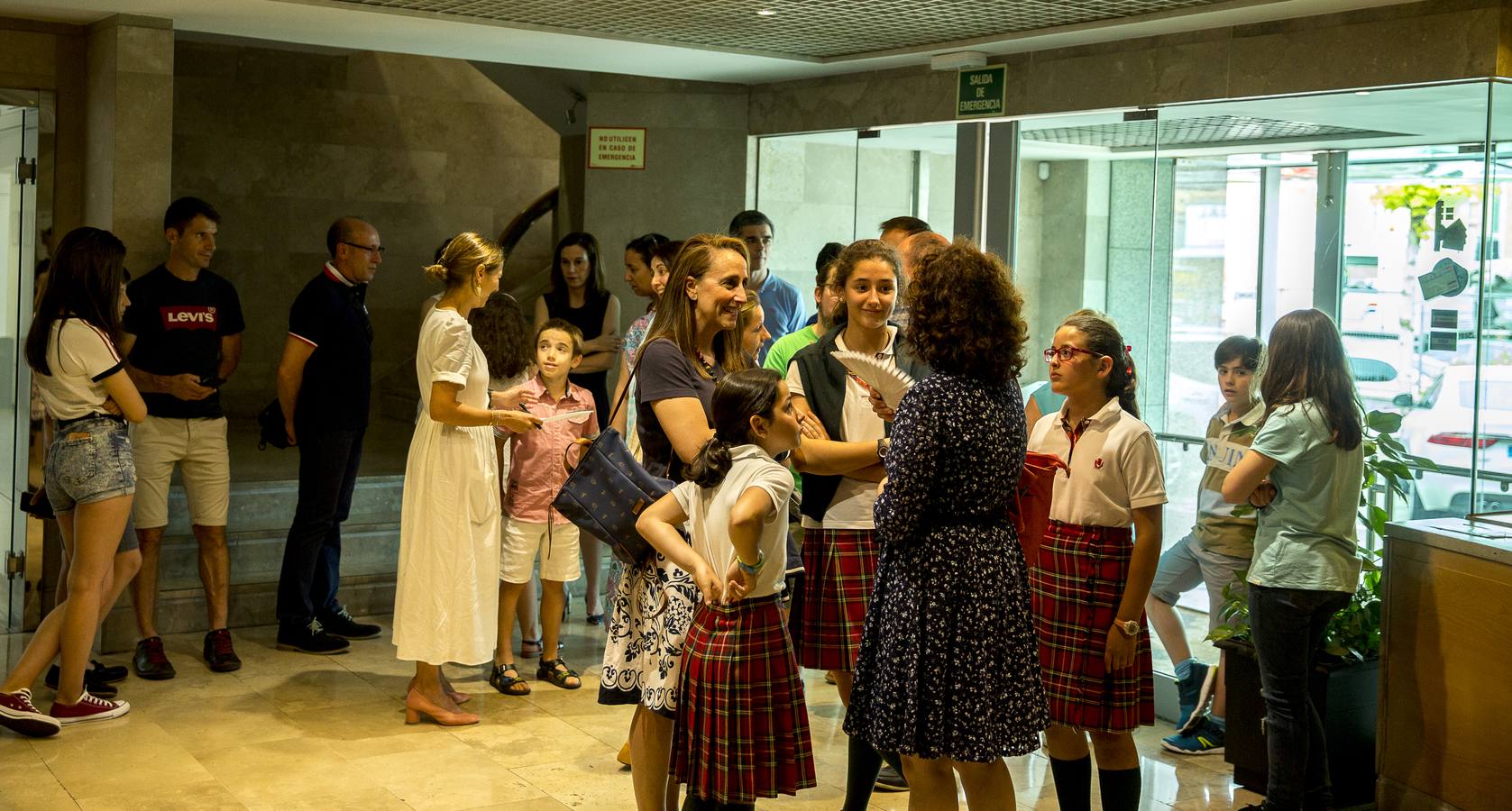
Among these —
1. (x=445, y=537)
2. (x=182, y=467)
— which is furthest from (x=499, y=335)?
(x=182, y=467)

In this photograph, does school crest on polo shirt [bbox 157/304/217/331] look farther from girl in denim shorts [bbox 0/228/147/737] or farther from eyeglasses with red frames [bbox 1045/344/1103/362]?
eyeglasses with red frames [bbox 1045/344/1103/362]

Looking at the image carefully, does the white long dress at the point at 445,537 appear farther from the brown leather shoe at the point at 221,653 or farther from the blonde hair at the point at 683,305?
the blonde hair at the point at 683,305

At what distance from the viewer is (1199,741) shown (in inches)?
203

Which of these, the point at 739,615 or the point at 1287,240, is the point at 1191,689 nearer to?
the point at 1287,240

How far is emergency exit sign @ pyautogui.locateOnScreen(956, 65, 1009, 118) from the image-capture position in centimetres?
594

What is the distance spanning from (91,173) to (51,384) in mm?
1784

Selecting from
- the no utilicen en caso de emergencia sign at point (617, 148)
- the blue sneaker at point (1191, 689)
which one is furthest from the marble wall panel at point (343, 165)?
the blue sneaker at point (1191, 689)

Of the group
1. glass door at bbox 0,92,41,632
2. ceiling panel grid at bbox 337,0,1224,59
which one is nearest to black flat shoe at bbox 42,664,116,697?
glass door at bbox 0,92,41,632

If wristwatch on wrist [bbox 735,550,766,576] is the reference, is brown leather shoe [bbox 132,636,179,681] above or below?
below

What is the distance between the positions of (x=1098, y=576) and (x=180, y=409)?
153 inches

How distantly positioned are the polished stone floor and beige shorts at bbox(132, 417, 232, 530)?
25.6 inches

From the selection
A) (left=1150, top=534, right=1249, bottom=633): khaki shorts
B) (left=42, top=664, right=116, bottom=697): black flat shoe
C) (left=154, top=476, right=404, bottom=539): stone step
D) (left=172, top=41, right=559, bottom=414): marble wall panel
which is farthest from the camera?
(left=172, top=41, right=559, bottom=414): marble wall panel

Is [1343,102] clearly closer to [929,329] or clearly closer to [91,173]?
[929,329]

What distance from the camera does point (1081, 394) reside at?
3.80 meters
